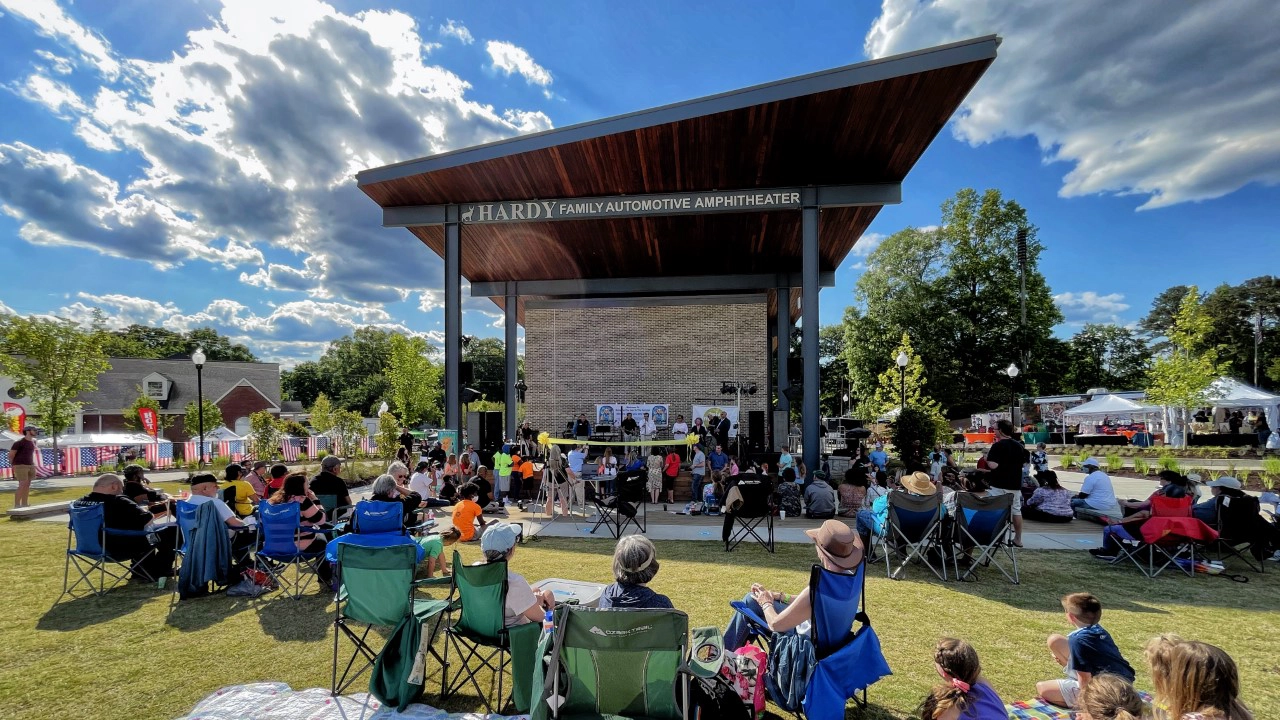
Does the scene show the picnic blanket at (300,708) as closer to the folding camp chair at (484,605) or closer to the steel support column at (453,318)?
the folding camp chair at (484,605)

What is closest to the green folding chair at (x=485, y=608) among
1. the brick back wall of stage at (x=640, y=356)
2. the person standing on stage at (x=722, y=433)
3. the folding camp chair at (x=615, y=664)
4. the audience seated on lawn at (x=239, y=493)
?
the folding camp chair at (x=615, y=664)

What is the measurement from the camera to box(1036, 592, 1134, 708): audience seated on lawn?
260 centimetres

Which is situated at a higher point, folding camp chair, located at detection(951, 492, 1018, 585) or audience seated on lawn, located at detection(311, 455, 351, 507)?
audience seated on lawn, located at detection(311, 455, 351, 507)

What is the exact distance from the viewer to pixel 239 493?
6.50 m

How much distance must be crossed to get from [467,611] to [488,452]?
11.2 metres

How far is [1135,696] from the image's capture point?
6.32 feet

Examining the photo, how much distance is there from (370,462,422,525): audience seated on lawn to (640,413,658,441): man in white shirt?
11945 mm

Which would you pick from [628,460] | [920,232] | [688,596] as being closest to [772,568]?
[688,596]

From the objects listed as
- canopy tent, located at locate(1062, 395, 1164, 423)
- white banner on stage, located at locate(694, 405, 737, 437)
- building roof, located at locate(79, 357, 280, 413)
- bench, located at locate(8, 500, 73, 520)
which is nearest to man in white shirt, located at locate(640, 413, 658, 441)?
white banner on stage, located at locate(694, 405, 737, 437)

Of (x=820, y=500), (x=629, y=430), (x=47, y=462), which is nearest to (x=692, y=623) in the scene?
Answer: (x=820, y=500)

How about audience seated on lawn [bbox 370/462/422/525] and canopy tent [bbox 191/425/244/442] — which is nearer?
audience seated on lawn [bbox 370/462/422/525]

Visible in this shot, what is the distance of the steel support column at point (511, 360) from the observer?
57.8ft

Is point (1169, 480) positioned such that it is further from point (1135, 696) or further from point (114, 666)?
point (114, 666)

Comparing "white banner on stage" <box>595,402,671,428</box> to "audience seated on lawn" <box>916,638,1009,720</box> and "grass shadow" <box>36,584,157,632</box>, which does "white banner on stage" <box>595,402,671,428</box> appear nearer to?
"grass shadow" <box>36,584,157,632</box>
